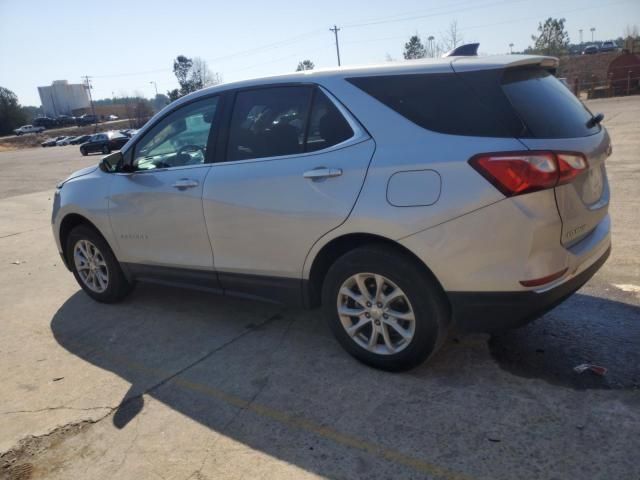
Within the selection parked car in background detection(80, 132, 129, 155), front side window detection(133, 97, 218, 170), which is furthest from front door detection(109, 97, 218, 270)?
parked car in background detection(80, 132, 129, 155)

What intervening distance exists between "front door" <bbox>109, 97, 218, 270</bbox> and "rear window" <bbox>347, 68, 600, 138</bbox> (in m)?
1.48

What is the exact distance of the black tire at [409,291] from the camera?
10.0 ft

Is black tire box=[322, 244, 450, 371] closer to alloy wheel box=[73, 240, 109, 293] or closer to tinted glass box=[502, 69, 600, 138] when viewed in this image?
tinted glass box=[502, 69, 600, 138]

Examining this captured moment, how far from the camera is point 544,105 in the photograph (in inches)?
Result: 119

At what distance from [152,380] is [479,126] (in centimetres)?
265

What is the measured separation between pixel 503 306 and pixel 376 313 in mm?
763

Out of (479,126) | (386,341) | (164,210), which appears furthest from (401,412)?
(164,210)

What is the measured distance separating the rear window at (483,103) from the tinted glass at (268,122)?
1.67 ft

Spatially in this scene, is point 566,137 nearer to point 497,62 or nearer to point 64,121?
point 497,62

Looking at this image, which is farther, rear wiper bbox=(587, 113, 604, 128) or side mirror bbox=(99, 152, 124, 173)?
side mirror bbox=(99, 152, 124, 173)

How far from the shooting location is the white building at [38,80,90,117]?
124706 mm

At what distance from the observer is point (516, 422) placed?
2.78 meters

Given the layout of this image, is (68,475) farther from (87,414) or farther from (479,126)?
(479,126)

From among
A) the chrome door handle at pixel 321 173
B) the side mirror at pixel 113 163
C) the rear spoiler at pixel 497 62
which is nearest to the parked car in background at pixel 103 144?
the side mirror at pixel 113 163
